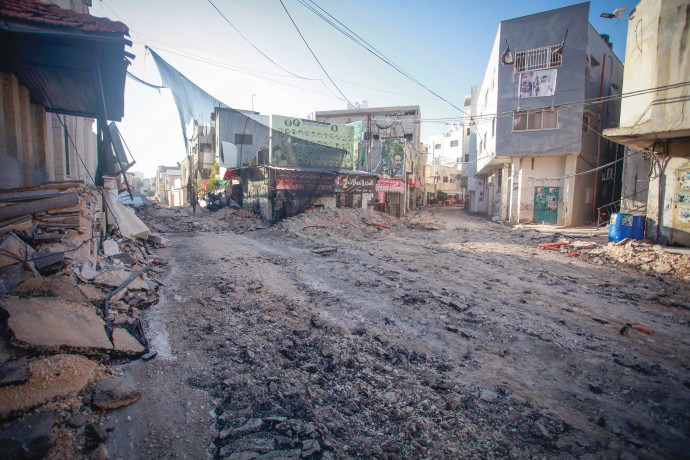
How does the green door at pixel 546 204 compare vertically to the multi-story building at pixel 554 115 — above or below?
below

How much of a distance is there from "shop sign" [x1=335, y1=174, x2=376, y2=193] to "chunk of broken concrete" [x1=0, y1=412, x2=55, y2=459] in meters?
16.9

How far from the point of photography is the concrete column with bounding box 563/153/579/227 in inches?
736

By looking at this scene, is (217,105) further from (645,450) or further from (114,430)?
(645,450)

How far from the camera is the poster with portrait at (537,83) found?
18672 millimetres

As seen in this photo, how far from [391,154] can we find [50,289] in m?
27.1

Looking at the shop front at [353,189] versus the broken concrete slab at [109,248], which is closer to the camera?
the broken concrete slab at [109,248]

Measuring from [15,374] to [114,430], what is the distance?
2.92 feet

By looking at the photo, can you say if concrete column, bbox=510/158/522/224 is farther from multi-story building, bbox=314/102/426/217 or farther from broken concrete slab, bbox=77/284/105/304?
broken concrete slab, bbox=77/284/105/304

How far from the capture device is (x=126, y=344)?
3650 mm

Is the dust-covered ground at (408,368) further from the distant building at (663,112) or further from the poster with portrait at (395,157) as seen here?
the poster with portrait at (395,157)

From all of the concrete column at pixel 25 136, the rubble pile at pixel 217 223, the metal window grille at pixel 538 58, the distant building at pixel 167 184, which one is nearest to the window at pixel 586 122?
the metal window grille at pixel 538 58

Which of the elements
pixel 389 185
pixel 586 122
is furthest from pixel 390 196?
pixel 586 122

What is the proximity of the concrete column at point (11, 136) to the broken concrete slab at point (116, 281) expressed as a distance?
11.3 ft

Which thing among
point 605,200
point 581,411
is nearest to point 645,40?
point 605,200
